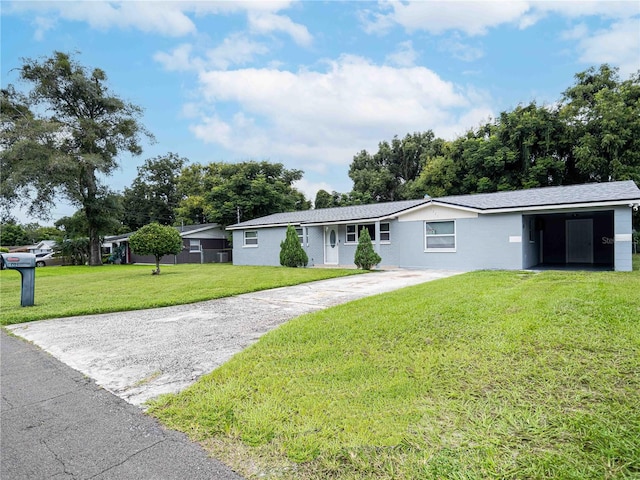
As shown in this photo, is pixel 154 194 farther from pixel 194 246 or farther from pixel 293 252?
pixel 293 252

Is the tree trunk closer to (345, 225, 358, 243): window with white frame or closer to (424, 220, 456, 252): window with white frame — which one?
(345, 225, 358, 243): window with white frame

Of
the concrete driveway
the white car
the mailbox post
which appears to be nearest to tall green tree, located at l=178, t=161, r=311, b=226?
the white car

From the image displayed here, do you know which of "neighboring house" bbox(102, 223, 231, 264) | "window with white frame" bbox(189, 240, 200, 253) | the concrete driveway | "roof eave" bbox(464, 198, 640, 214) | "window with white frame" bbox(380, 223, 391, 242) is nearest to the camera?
the concrete driveway

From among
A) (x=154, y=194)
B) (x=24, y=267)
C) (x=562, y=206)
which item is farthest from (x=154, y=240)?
(x=154, y=194)

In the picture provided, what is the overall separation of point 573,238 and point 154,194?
44974mm

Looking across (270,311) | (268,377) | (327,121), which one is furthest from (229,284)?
(327,121)

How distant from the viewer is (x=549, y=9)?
973 centimetres

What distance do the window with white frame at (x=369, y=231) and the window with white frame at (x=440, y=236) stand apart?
203cm

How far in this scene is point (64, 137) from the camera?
26.3 metres

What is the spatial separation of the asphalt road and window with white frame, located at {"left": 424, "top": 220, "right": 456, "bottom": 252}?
1369cm

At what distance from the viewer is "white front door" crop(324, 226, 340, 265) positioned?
63.2 feet

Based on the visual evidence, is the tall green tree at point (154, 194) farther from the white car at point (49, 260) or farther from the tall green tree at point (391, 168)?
the tall green tree at point (391, 168)

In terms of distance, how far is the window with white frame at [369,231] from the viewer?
17.1 m

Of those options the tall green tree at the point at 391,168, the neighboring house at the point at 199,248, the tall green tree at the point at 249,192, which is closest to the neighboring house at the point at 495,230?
the tall green tree at the point at 249,192
